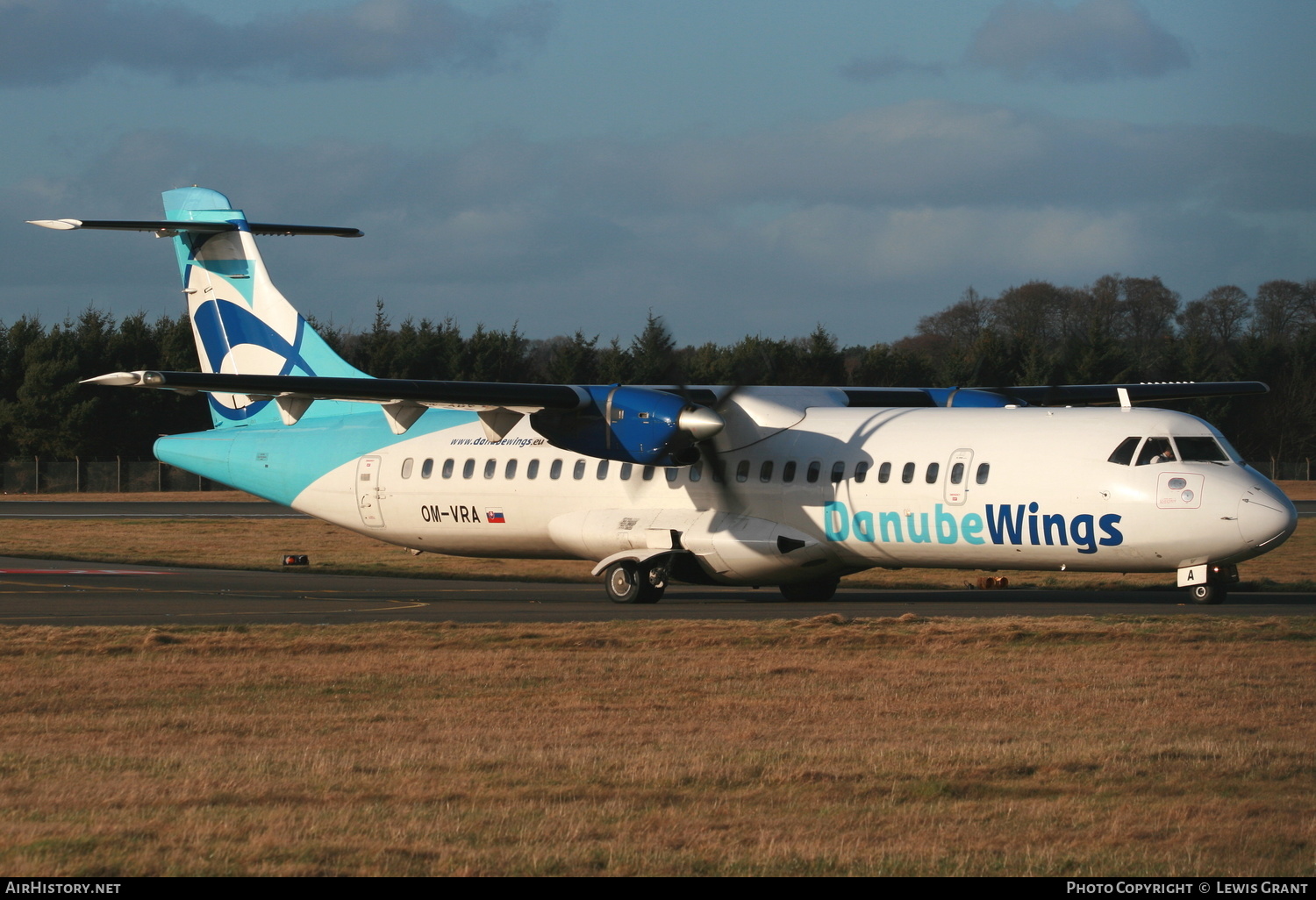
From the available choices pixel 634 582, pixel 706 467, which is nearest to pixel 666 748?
pixel 634 582

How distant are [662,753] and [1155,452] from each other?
11.6 metres

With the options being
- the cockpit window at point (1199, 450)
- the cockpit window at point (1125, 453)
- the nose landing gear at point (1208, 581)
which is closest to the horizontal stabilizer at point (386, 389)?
the cockpit window at point (1125, 453)

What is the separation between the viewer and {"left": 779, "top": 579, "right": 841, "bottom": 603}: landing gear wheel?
74.1ft

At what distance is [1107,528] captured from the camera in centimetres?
1906

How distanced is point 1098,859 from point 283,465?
21.6 meters

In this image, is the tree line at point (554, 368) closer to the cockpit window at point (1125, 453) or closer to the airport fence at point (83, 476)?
the airport fence at point (83, 476)

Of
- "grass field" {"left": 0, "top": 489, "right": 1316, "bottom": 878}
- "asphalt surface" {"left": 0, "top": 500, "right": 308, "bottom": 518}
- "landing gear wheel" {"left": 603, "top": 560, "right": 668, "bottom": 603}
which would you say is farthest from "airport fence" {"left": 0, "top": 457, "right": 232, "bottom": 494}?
"grass field" {"left": 0, "top": 489, "right": 1316, "bottom": 878}

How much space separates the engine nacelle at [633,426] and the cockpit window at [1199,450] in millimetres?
6444

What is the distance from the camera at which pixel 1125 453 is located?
19281 mm

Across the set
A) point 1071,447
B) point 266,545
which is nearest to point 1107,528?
point 1071,447

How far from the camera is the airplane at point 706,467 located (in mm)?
19250

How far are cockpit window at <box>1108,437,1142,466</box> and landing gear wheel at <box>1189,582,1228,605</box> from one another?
7.01 ft

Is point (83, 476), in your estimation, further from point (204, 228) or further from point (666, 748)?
point (666, 748)
